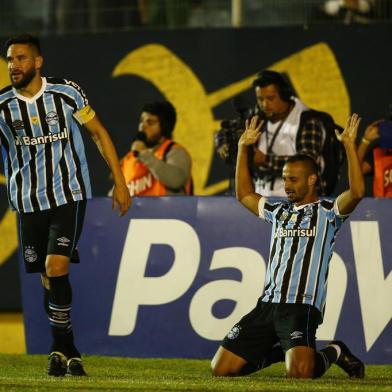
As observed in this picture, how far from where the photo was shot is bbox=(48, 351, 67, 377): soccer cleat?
7.67 metres

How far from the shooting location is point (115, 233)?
9.55 m

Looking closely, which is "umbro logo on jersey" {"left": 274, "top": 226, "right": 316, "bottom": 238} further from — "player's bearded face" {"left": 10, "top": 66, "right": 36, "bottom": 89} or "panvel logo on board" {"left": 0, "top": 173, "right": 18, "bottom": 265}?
"panvel logo on board" {"left": 0, "top": 173, "right": 18, "bottom": 265}

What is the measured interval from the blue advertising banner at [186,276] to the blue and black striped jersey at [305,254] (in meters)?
1.02

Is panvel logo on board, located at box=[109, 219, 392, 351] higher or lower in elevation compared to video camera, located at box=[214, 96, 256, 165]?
lower

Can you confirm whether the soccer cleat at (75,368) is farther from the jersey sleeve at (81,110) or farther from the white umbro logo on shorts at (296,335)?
the jersey sleeve at (81,110)

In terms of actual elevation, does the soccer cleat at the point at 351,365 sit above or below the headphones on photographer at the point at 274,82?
below

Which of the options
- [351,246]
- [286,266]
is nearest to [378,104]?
[351,246]

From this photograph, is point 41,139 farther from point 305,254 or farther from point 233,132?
point 233,132

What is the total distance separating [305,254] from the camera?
805 centimetres

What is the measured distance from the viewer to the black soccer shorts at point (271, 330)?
7.89 metres

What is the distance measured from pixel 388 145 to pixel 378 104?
1346 mm

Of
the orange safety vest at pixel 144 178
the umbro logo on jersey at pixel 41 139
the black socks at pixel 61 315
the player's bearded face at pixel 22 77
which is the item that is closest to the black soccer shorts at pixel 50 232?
the black socks at pixel 61 315

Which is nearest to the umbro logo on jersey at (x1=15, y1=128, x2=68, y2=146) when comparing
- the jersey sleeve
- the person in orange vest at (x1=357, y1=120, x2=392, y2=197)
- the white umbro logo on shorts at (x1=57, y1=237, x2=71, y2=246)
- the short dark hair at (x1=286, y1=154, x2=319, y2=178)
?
the jersey sleeve

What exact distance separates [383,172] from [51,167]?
9.76ft
